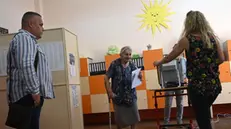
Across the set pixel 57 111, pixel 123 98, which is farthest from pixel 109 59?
pixel 123 98

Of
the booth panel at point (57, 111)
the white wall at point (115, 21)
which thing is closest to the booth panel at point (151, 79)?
the white wall at point (115, 21)

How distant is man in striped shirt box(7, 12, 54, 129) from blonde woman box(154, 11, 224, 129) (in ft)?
3.32

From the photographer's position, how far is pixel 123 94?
10.2ft

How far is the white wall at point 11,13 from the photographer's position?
458 centimetres

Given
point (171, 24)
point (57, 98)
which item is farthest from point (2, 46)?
point (171, 24)

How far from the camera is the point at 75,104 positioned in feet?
11.6

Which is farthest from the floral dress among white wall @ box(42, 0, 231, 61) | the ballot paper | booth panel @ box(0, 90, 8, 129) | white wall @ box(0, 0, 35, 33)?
white wall @ box(42, 0, 231, 61)

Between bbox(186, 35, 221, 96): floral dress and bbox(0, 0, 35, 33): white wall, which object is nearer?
bbox(186, 35, 221, 96): floral dress

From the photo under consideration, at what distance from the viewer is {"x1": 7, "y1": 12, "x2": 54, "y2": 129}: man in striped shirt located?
1714mm

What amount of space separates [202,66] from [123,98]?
4.45 feet

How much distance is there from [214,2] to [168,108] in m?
2.74

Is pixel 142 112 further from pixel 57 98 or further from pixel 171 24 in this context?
pixel 57 98

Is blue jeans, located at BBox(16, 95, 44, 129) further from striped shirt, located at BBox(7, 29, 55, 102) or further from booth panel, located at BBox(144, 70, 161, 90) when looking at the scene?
booth panel, located at BBox(144, 70, 161, 90)

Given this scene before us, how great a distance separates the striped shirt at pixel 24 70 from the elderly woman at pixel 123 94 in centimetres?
138
